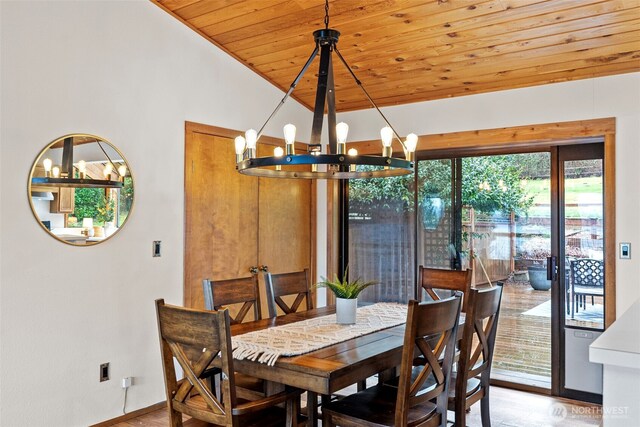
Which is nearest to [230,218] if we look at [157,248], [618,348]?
[157,248]

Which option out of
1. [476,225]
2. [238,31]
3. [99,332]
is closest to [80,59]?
[238,31]

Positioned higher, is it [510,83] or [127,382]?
[510,83]

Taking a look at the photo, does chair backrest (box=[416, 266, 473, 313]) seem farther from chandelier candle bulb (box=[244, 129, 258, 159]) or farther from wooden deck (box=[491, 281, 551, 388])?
chandelier candle bulb (box=[244, 129, 258, 159])

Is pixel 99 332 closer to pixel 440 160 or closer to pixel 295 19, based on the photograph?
pixel 295 19

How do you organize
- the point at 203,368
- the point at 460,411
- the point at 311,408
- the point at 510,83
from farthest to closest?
the point at 510,83 → the point at 460,411 → the point at 311,408 → the point at 203,368

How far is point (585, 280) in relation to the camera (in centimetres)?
382

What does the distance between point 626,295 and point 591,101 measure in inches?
55.7

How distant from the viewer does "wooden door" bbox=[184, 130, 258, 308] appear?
3869mm

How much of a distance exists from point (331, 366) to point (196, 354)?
22.6 inches

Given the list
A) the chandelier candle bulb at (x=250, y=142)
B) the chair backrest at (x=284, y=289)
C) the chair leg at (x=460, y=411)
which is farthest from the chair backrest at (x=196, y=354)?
the chair leg at (x=460, y=411)

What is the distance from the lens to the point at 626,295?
139 inches

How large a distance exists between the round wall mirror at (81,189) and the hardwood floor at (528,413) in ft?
4.25

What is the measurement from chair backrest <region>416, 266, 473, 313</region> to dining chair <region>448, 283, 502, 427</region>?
2.34 feet

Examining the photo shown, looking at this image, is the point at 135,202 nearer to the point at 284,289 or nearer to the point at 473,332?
the point at 284,289
